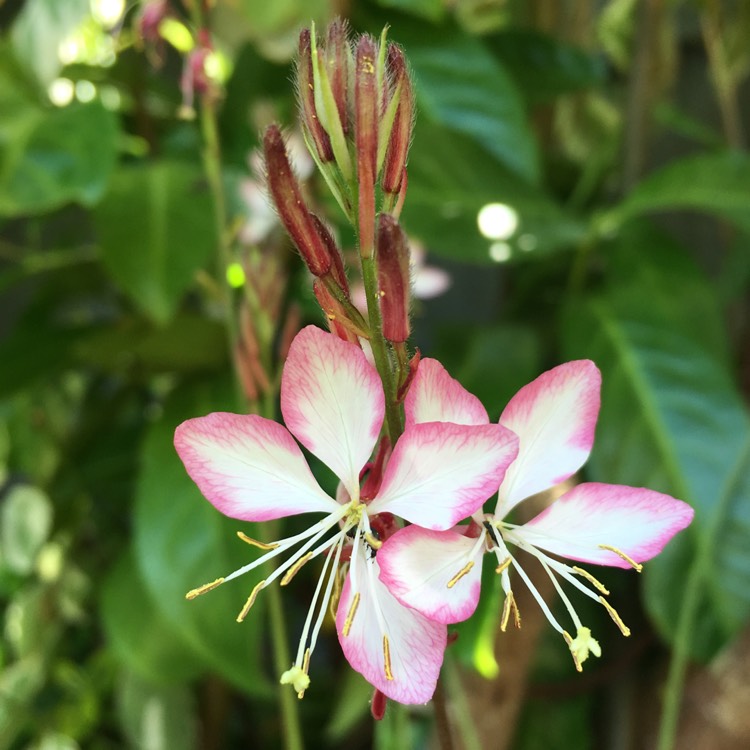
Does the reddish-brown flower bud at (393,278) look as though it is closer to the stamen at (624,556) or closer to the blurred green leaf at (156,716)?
the stamen at (624,556)

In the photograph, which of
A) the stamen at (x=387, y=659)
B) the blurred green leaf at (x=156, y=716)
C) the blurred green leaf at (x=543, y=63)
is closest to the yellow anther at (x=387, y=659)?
the stamen at (x=387, y=659)

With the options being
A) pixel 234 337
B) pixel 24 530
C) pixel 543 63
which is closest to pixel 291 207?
pixel 234 337

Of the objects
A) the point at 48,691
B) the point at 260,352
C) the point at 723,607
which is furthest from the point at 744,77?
the point at 48,691

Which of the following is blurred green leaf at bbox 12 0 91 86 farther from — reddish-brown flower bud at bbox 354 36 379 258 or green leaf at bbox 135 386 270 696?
reddish-brown flower bud at bbox 354 36 379 258

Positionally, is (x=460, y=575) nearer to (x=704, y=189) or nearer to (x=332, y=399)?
(x=332, y=399)

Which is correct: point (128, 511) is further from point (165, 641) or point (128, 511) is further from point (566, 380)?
point (566, 380)
